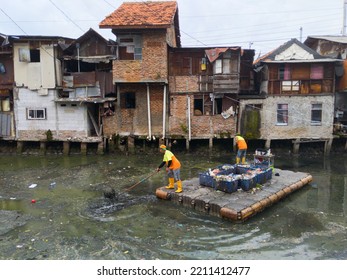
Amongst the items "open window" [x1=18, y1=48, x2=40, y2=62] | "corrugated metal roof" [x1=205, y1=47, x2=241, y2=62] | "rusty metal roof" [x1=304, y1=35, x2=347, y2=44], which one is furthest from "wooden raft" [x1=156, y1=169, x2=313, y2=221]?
"open window" [x1=18, y1=48, x2=40, y2=62]

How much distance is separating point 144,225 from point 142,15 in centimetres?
1517

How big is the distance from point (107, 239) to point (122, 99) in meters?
14.1

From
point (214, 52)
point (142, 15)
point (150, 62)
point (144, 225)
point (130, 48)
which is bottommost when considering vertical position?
point (144, 225)

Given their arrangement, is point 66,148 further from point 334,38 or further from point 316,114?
point 334,38

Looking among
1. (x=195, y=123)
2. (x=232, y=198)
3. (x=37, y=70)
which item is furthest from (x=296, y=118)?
(x=37, y=70)

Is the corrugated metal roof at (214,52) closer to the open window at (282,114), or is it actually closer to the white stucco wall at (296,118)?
the white stucco wall at (296,118)

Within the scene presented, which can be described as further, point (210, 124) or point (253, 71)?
point (253, 71)

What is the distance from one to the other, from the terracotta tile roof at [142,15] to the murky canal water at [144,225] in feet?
31.3

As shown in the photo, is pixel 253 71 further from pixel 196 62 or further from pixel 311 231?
pixel 311 231

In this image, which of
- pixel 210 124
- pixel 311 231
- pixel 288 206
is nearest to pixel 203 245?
pixel 311 231

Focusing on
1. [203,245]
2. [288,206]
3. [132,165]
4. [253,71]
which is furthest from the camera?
[253,71]

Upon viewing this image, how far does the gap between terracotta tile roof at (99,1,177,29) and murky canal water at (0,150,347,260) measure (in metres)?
9.55

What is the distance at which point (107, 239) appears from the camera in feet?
29.2

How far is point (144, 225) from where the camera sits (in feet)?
32.4
